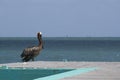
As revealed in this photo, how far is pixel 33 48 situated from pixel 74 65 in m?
2.81

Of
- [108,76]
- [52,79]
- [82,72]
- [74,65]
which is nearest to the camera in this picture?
[52,79]

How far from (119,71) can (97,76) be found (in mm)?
1405

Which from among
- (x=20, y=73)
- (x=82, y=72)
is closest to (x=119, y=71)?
(x=82, y=72)

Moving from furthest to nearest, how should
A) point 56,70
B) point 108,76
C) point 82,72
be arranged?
point 56,70, point 82,72, point 108,76

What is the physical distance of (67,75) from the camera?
1189cm

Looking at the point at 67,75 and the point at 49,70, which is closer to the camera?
the point at 67,75

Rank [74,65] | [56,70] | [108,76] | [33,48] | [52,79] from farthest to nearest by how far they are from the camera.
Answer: [33,48], [74,65], [56,70], [108,76], [52,79]

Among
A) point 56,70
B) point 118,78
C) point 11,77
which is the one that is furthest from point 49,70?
point 118,78

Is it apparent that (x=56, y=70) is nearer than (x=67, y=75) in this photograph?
No

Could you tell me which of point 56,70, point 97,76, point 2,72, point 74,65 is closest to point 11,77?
point 2,72

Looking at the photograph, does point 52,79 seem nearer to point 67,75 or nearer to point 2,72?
point 67,75

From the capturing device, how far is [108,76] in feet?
38.4

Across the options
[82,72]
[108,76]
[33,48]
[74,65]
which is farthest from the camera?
[33,48]

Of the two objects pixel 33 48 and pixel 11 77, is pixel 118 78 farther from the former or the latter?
pixel 33 48
